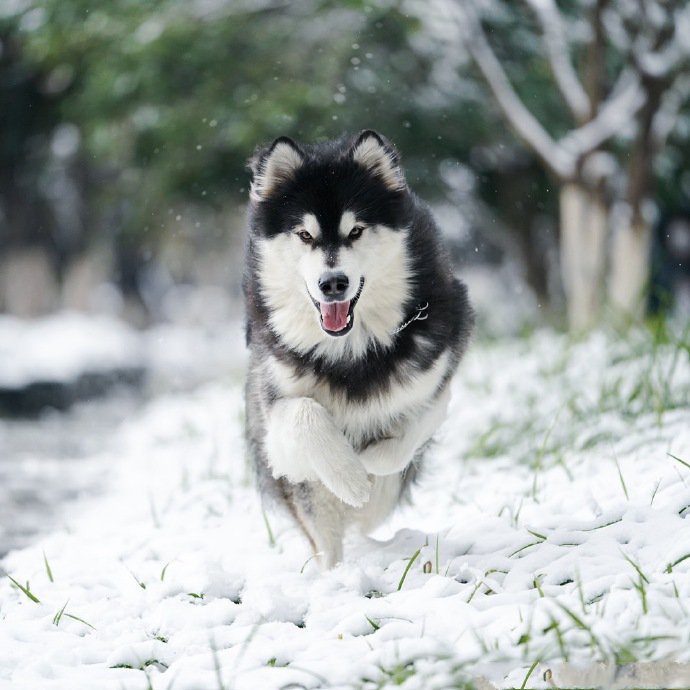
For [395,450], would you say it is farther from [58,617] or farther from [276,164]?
[58,617]

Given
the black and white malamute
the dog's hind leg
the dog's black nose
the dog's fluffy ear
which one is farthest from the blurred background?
the dog's fluffy ear

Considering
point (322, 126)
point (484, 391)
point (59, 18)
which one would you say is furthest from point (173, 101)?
point (484, 391)

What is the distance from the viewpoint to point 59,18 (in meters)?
10.7

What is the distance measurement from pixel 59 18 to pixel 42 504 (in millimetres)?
7305

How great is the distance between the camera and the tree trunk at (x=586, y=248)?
356 inches

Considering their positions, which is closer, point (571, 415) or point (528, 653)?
point (528, 653)

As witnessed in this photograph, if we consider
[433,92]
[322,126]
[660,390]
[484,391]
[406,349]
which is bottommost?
[484,391]

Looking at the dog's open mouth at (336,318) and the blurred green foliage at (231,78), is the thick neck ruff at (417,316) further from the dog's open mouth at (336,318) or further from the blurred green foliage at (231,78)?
the blurred green foliage at (231,78)

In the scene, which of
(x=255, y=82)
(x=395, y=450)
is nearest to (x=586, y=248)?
(x=255, y=82)

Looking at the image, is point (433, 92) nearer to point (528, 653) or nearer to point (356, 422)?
point (356, 422)

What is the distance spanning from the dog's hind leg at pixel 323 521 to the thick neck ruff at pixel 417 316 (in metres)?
0.72

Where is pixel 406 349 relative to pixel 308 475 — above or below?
above

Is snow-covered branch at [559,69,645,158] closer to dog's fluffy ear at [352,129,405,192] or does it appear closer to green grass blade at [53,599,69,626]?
dog's fluffy ear at [352,129,405,192]

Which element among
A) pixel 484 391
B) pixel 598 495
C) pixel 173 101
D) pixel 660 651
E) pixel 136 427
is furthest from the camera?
pixel 173 101
